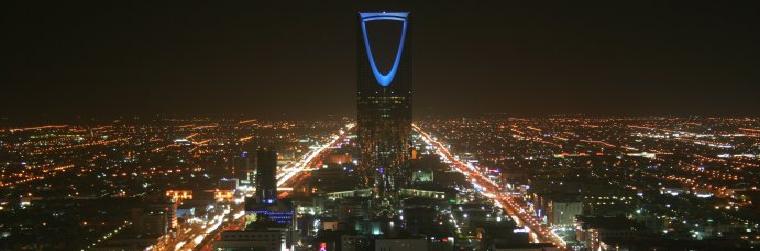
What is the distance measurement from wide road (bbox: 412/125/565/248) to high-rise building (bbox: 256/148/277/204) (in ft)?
27.7

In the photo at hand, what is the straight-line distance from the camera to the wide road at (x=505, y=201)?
2736cm

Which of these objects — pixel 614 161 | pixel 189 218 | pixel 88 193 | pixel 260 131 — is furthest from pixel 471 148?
pixel 189 218

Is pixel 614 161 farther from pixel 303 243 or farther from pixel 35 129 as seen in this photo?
pixel 35 129

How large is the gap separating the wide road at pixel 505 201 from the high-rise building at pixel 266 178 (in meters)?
8.43

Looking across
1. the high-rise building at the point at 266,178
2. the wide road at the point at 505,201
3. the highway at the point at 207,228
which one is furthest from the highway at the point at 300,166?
the wide road at the point at 505,201

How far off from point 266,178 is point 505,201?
9506 millimetres

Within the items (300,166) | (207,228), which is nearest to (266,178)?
(207,228)

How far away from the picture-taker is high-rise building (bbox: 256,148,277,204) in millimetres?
31591

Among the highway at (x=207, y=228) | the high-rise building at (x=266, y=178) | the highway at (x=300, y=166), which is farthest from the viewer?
the highway at (x=300, y=166)

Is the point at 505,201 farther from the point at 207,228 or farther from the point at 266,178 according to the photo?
the point at 207,228

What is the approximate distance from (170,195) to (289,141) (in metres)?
31.7

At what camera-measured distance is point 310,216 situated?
95.9 ft

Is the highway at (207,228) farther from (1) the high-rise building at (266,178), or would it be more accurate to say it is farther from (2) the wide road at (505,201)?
(2) the wide road at (505,201)

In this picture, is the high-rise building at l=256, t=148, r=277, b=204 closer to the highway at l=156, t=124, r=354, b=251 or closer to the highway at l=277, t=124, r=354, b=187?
the highway at l=156, t=124, r=354, b=251
